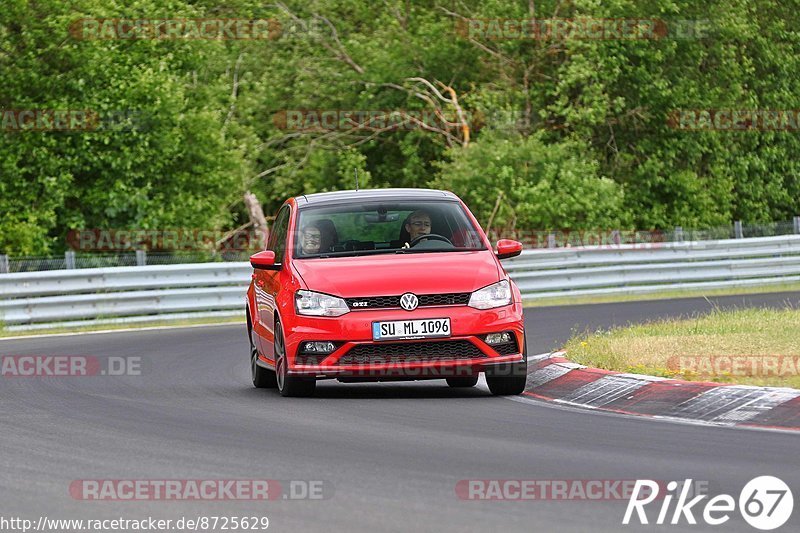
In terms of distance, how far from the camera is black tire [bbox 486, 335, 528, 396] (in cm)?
1233

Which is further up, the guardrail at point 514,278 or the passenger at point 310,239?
the passenger at point 310,239

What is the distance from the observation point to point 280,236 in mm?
Answer: 14039

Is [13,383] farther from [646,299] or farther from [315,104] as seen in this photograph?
[315,104]

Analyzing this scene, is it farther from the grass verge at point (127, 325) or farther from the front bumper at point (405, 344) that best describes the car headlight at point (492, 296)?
the grass verge at point (127, 325)

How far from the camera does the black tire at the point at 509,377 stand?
1233 centimetres

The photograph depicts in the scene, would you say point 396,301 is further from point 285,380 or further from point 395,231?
point 395,231

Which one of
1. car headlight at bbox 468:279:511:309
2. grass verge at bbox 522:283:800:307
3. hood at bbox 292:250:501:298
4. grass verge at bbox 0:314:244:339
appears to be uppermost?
hood at bbox 292:250:501:298

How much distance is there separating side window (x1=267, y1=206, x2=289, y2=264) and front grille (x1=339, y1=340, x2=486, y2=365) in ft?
5.05

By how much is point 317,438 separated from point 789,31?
122 feet

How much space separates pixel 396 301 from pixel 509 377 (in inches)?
46.0

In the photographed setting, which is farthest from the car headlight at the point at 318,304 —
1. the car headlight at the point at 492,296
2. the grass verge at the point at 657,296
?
the grass verge at the point at 657,296

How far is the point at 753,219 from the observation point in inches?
1711

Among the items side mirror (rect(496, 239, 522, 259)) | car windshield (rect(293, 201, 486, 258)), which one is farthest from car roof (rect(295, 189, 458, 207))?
side mirror (rect(496, 239, 522, 259))

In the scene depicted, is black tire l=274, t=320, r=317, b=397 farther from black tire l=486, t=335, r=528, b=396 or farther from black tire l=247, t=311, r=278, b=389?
black tire l=486, t=335, r=528, b=396
